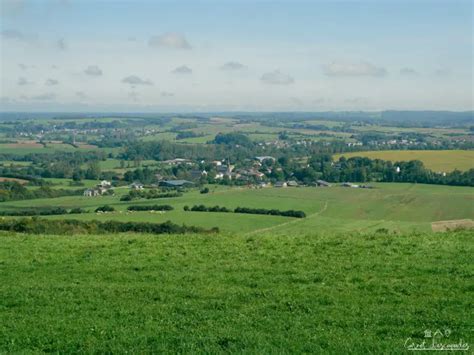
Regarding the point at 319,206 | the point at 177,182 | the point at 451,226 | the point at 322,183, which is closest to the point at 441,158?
the point at 322,183

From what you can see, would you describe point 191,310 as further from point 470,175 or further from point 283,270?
point 470,175

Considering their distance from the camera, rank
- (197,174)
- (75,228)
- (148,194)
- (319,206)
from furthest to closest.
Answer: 1. (197,174)
2. (148,194)
3. (319,206)
4. (75,228)

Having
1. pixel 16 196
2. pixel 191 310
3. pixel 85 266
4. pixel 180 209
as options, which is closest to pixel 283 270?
pixel 191 310

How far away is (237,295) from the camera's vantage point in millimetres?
11414

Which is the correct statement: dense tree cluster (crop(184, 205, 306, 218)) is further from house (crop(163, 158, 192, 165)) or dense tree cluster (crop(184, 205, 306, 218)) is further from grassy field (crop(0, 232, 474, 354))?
house (crop(163, 158, 192, 165))

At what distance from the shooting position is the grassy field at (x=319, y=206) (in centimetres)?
3459

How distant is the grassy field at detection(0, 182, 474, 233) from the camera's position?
34.6m

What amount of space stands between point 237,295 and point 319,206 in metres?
33.7

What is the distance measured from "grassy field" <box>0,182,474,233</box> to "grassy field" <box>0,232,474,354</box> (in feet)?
44.2

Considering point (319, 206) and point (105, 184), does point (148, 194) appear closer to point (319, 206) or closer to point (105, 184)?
point (105, 184)

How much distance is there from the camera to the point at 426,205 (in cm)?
4222

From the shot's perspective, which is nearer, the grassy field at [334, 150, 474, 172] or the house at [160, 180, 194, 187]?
the grassy field at [334, 150, 474, 172]

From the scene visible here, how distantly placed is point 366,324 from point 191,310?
3.07 metres

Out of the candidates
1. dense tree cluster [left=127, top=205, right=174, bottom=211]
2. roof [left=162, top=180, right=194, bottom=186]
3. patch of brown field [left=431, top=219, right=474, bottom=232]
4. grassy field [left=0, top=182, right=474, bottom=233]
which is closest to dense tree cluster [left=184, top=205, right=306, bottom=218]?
grassy field [left=0, top=182, right=474, bottom=233]
